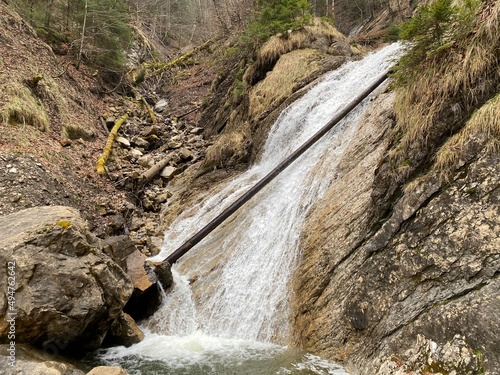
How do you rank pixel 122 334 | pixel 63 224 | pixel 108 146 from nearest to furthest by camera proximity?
pixel 63 224 < pixel 122 334 < pixel 108 146

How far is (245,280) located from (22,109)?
32.0ft

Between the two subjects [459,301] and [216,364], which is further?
[216,364]

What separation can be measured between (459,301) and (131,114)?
61.8 feet

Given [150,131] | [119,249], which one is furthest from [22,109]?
[119,249]

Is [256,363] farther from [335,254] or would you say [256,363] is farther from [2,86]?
[2,86]

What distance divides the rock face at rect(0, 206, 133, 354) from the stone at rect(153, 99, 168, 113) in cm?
1831

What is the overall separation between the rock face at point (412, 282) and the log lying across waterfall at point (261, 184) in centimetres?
361

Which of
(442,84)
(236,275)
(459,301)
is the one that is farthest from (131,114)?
(459,301)

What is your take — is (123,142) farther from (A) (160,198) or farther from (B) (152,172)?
(A) (160,198)

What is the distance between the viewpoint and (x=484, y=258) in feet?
12.1

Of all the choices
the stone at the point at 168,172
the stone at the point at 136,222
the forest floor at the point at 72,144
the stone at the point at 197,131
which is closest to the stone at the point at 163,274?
the forest floor at the point at 72,144

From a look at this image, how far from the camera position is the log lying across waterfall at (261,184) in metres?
8.93

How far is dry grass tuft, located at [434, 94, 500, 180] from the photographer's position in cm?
394

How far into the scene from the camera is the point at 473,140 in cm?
414
